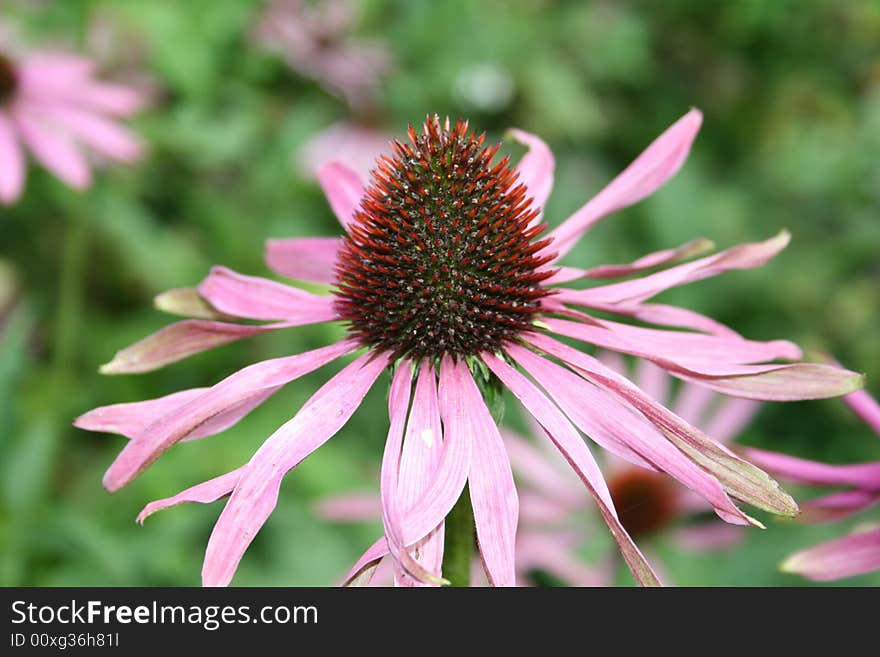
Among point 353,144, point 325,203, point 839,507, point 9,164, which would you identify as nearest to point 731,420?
point 839,507

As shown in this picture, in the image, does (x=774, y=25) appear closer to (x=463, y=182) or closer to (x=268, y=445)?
(x=463, y=182)

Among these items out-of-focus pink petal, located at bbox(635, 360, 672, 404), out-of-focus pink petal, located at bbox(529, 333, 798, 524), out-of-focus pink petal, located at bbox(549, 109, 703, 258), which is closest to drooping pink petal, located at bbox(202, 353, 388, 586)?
out-of-focus pink petal, located at bbox(529, 333, 798, 524)

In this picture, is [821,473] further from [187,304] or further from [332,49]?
[332,49]

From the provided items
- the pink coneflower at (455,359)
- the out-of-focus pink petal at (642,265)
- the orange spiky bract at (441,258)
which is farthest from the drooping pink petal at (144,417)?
the out-of-focus pink petal at (642,265)

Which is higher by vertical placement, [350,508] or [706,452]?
[350,508]

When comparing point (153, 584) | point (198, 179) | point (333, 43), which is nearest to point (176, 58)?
point (198, 179)

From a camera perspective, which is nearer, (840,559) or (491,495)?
(491,495)

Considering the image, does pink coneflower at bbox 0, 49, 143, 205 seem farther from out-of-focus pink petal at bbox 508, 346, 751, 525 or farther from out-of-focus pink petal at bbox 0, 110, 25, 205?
out-of-focus pink petal at bbox 508, 346, 751, 525
